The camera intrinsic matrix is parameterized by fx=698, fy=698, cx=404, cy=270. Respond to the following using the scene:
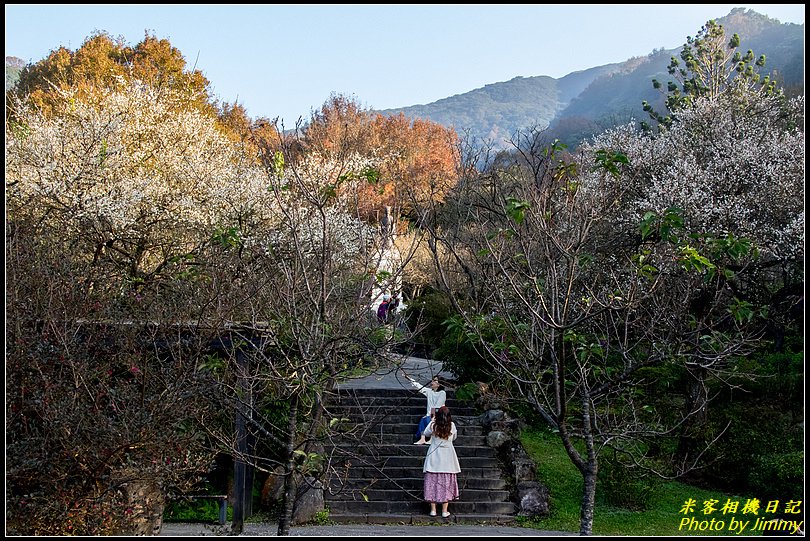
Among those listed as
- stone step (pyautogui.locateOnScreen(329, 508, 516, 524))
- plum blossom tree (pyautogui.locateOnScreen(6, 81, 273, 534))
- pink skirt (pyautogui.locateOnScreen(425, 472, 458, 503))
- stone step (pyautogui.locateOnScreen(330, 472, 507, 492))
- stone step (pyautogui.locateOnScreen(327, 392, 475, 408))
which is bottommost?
stone step (pyautogui.locateOnScreen(329, 508, 516, 524))

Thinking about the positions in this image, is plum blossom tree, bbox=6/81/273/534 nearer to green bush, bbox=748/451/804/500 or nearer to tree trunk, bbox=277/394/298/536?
tree trunk, bbox=277/394/298/536

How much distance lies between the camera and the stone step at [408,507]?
12562mm

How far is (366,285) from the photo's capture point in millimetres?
9297

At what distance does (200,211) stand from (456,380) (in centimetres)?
734

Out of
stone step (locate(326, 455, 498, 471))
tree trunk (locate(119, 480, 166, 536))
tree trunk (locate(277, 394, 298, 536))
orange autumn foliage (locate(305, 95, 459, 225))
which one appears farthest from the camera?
orange autumn foliage (locate(305, 95, 459, 225))

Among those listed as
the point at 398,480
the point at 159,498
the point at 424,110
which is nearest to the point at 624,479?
the point at 398,480

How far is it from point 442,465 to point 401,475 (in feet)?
6.02

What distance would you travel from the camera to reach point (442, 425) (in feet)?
38.6

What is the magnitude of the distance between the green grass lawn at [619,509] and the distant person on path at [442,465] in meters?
1.46

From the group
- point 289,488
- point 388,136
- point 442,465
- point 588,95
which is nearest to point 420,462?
point 442,465

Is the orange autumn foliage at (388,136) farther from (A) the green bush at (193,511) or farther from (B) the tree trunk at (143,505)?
(B) the tree trunk at (143,505)

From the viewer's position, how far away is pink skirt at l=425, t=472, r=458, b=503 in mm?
12125

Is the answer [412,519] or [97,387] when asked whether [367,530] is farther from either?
[97,387]

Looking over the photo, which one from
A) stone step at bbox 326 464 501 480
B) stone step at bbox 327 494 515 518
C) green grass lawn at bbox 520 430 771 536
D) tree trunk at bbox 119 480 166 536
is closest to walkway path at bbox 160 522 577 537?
stone step at bbox 327 494 515 518
